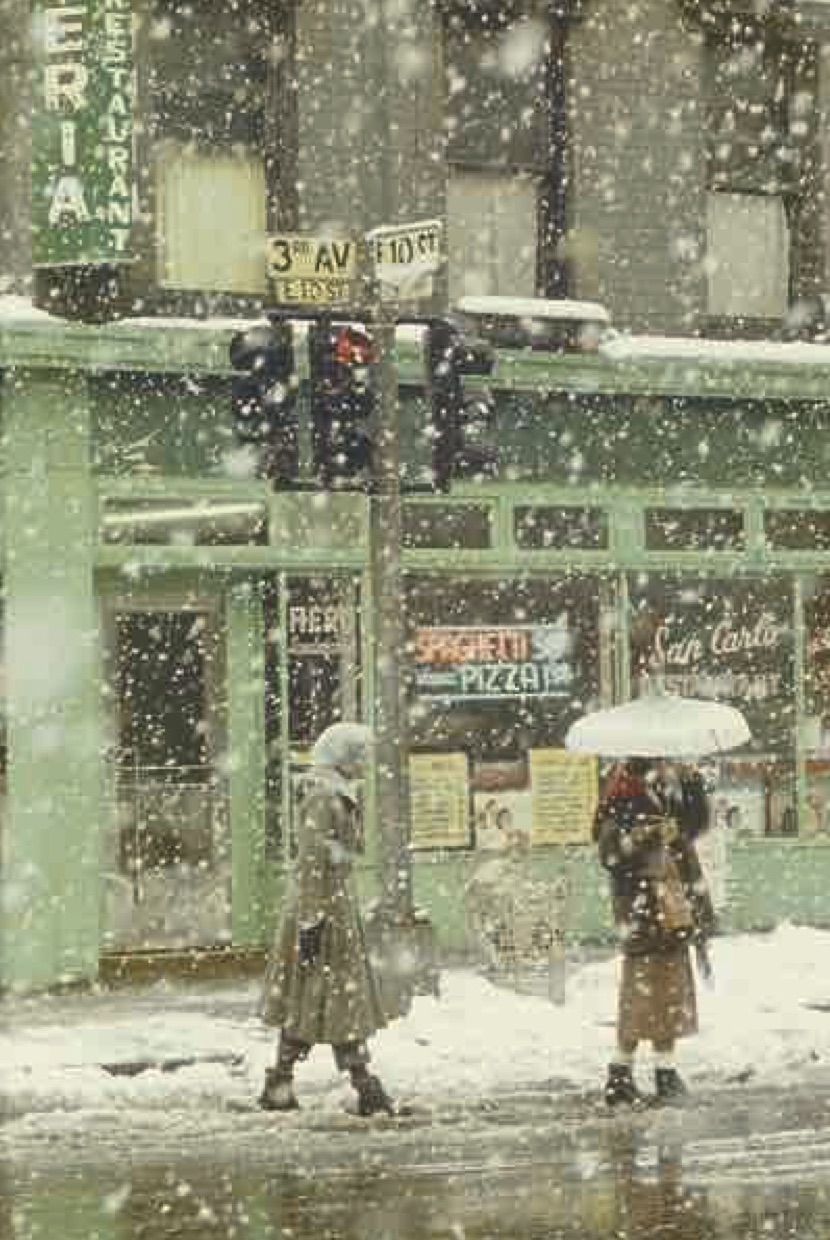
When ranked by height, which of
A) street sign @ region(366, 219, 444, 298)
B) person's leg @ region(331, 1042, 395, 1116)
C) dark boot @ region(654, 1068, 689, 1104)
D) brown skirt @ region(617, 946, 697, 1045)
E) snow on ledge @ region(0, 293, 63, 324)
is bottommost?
dark boot @ region(654, 1068, 689, 1104)

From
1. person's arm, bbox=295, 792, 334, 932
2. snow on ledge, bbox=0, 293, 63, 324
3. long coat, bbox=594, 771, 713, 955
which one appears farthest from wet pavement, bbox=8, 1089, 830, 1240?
snow on ledge, bbox=0, 293, 63, 324

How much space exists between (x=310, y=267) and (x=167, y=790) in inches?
175

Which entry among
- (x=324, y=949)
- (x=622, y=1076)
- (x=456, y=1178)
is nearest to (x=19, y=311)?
(x=324, y=949)

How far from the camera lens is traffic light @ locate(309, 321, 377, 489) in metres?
14.8

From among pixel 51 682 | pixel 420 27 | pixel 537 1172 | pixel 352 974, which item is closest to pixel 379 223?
pixel 420 27

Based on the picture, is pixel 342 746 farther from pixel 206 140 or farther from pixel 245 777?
pixel 206 140

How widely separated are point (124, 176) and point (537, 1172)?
26.5 feet

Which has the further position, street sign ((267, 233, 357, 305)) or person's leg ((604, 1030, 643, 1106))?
street sign ((267, 233, 357, 305))

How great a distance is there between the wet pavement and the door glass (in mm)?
5565

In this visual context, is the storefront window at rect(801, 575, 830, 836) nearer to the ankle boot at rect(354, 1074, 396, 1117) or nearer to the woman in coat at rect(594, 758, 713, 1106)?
the woman in coat at rect(594, 758, 713, 1106)

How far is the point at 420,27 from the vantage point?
717 inches

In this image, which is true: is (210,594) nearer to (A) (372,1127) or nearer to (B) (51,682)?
(B) (51,682)

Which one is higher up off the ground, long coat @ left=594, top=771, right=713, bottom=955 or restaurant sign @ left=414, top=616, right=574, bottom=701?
restaurant sign @ left=414, top=616, right=574, bottom=701

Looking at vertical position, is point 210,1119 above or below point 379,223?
below
